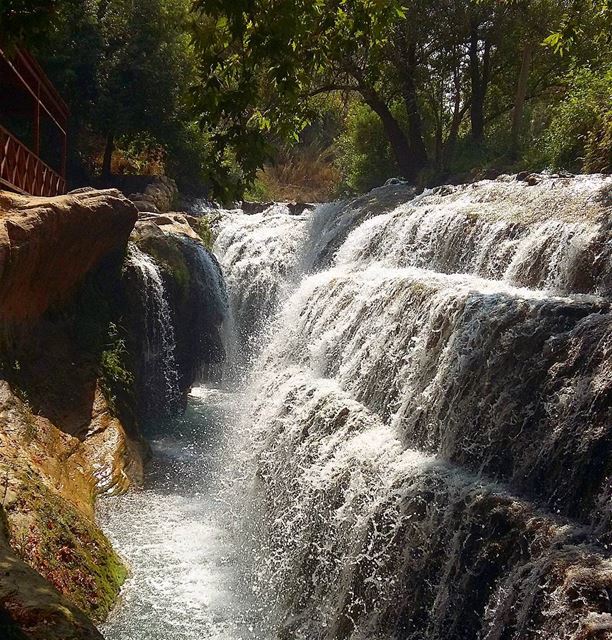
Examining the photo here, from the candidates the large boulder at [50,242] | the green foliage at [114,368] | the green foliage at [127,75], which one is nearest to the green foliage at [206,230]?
the green foliage at [127,75]

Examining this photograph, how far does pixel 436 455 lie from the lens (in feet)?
20.2

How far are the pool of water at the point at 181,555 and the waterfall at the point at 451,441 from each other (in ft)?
0.99

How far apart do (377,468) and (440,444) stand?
59 centimetres

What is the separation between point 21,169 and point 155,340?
352 centimetres

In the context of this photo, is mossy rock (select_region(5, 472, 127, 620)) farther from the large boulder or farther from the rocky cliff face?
the large boulder

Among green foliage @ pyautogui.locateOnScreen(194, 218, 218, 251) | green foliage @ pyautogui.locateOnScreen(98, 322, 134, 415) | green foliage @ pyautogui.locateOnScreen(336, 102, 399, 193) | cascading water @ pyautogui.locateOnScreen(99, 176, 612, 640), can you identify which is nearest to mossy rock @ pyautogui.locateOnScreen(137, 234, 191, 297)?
green foliage @ pyautogui.locateOnScreen(98, 322, 134, 415)

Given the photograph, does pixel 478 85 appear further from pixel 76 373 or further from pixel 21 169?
pixel 76 373

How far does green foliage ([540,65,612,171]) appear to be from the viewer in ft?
39.7

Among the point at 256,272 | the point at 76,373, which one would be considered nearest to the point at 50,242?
the point at 76,373

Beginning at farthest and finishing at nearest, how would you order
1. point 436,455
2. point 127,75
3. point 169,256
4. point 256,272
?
point 127,75, point 256,272, point 169,256, point 436,455

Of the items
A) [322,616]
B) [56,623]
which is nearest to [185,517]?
[322,616]

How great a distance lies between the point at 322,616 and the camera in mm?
6094

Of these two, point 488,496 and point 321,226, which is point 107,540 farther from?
point 321,226

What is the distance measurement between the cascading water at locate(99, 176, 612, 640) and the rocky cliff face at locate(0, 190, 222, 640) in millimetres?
915
